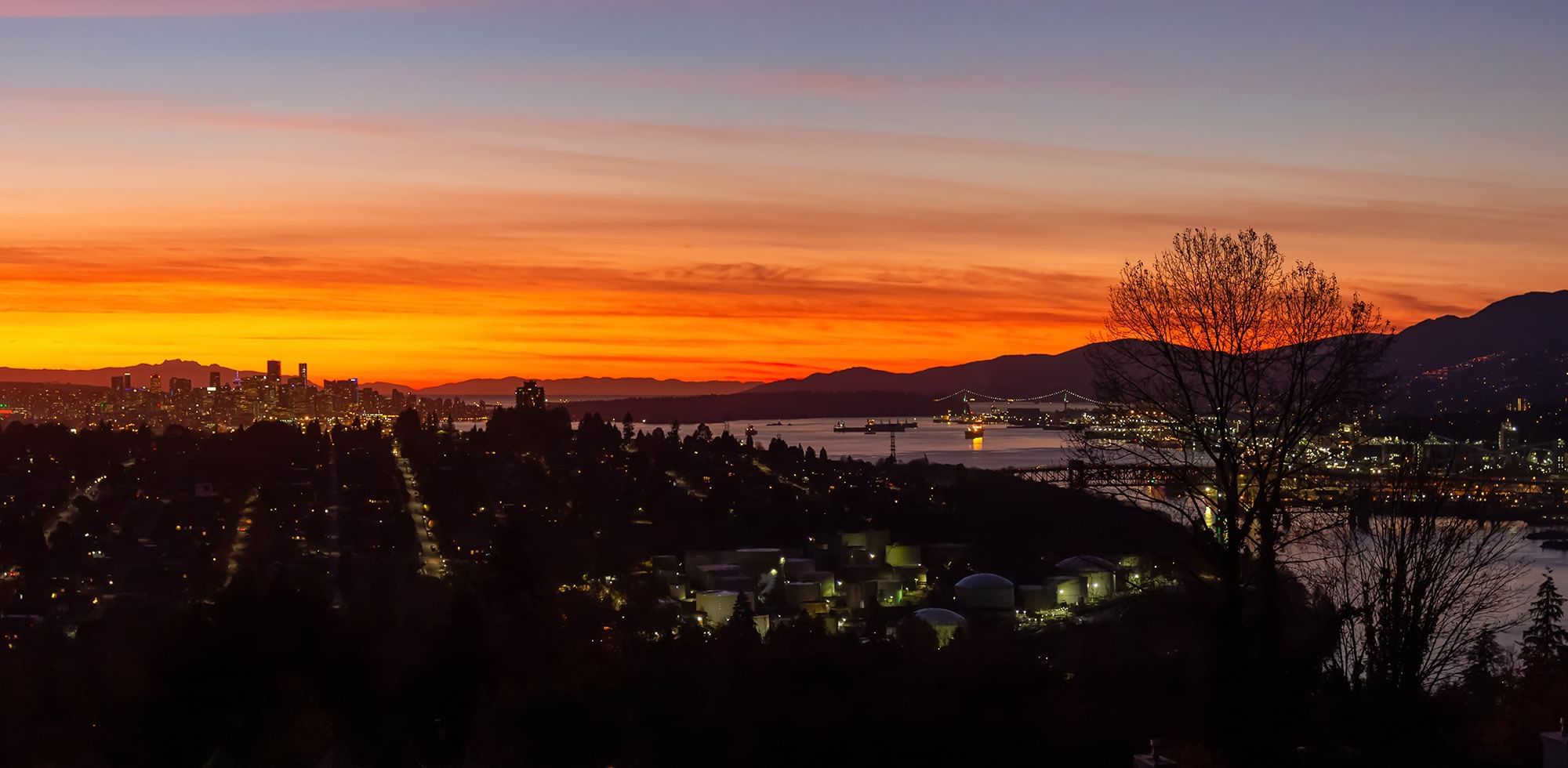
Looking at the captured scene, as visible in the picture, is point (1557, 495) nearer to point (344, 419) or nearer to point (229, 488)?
point (229, 488)

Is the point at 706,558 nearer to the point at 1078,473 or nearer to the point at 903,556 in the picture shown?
the point at 903,556

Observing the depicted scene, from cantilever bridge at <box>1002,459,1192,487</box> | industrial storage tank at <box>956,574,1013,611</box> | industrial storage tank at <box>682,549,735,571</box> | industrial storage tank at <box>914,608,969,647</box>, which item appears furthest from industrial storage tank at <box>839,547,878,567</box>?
cantilever bridge at <box>1002,459,1192,487</box>

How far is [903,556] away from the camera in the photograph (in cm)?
3681

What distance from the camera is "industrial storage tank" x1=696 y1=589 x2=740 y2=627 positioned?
1035 inches

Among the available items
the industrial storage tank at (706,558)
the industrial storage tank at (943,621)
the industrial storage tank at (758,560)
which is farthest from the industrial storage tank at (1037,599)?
the industrial storage tank at (706,558)

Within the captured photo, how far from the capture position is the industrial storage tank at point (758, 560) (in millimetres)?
33094

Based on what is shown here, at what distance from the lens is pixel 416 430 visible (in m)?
81.2

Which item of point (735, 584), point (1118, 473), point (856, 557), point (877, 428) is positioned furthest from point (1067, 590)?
point (877, 428)

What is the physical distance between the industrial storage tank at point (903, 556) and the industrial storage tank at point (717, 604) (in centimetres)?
930

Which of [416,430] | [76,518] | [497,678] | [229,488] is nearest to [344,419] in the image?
[416,430]

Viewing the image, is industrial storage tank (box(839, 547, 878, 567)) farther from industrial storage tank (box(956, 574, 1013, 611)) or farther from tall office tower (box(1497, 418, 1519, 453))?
tall office tower (box(1497, 418, 1519, 453))

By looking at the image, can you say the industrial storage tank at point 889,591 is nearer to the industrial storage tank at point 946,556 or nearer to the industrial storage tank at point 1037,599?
the industrial storage tank at point 1037,599

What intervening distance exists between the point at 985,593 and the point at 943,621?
191 inches

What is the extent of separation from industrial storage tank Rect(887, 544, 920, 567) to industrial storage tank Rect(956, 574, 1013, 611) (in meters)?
7.03
